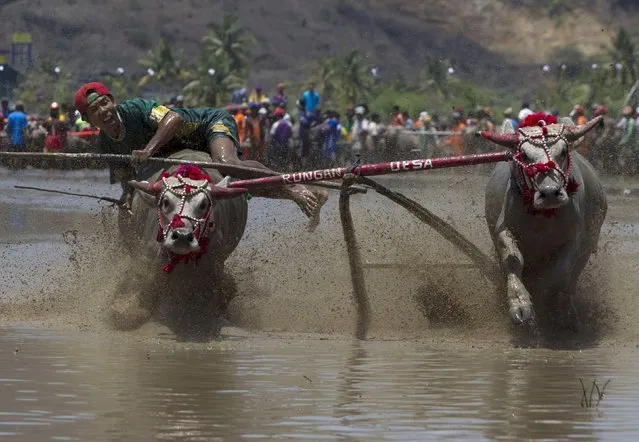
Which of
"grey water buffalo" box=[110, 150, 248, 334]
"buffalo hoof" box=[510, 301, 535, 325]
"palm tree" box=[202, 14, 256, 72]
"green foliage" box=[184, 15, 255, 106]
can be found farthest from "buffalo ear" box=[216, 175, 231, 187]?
"palm tree" box=[202, 14, 256, 72]

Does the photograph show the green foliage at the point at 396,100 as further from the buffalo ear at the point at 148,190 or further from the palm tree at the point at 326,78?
the buffalo ear at the point at 148,190

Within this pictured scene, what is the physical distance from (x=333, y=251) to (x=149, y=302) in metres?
3.53

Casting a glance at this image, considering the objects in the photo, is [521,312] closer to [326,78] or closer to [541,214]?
[541,214]

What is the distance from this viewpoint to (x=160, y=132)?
13188mm

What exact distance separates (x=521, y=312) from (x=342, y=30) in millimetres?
102817

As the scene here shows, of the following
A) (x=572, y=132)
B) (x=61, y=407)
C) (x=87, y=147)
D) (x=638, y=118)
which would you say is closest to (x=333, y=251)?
(x=572, y=132)

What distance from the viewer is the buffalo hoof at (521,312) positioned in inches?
468

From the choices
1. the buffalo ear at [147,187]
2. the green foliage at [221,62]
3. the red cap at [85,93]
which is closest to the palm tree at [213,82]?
the green foliage at [221,62]

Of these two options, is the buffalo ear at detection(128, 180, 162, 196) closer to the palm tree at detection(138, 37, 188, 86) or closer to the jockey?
the jockey

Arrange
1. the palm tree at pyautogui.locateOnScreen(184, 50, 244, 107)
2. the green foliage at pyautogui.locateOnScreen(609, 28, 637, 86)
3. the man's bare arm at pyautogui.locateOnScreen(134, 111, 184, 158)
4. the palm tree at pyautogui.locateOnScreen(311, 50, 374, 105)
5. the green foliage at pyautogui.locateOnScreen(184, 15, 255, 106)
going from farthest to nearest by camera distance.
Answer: the green foliage at pyautogui.locateOnScreen(184, 15, 255, 106) → the palm tree at pyautogui.locateOnScreen(184, 50, 244, 107) → the palm tree at pyautogui.locateOnScreen(311, 50, 374, 105) → the green foliage at pyautogui.locateOnScreen(609, 28, 637, 86) → the man's bare arm at pyautogui.locateOnScreen(134, 111, 184, 158)

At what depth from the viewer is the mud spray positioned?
13.0 metres

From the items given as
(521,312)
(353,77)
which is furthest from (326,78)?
(521,312)

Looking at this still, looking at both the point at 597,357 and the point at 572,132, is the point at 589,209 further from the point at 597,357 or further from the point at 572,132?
the point at 597,357

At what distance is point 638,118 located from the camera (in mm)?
32375
